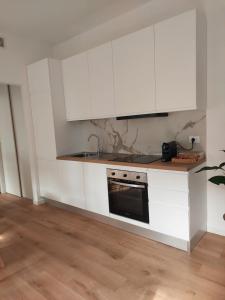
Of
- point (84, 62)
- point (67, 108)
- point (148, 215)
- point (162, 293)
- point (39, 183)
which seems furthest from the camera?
point (39, 183)

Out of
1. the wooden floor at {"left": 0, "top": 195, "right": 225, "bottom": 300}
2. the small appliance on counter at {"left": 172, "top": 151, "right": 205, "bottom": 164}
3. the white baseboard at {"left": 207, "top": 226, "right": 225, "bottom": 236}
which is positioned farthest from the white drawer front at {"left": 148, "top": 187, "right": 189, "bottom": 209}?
the white baseboard at {"left": 207, "top": 226, "right": 225, "bottom": 236}

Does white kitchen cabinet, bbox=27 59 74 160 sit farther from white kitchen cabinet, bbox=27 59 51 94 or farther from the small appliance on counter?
the small appliance on counter

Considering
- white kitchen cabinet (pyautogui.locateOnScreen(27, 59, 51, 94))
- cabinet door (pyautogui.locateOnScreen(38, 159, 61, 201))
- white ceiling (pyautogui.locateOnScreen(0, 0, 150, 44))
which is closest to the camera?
white ceiling (pyautogui.locateOnScreen(0, 0, 150, 44))

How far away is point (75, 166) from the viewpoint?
3094mm

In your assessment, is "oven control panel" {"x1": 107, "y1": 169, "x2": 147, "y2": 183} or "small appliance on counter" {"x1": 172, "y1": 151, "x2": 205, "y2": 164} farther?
"oven control panel" {"x1": 107, "y1": 169, "x2": 147, "y2": 183}

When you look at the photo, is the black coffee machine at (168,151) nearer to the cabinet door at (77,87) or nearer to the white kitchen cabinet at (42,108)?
the cabinet door at (77,87)

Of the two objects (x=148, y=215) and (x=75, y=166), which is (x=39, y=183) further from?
(x=148, y=215)

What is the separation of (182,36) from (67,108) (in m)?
1.93

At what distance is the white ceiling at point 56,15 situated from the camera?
2.52 meters

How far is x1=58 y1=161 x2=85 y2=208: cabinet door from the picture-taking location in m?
3.08

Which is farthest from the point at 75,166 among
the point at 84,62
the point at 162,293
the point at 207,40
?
the point at 207,40

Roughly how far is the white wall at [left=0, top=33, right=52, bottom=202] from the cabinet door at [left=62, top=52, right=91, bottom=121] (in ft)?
2.31

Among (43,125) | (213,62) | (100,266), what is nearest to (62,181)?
(43,125)

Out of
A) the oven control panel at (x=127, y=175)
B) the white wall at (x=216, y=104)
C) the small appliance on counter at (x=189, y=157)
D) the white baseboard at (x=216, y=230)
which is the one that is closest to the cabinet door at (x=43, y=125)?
the oven control panel at (x=127, y=175)
